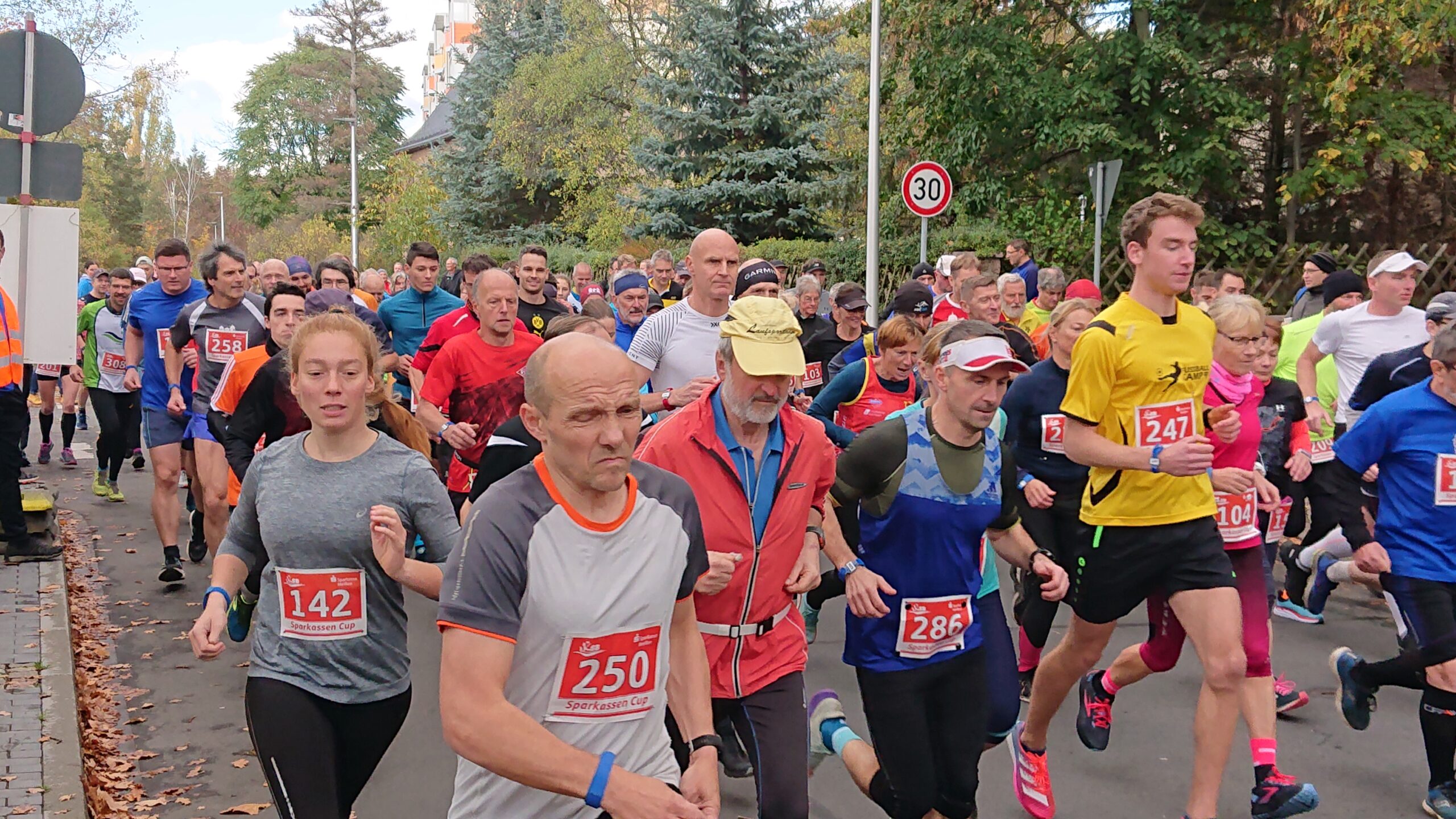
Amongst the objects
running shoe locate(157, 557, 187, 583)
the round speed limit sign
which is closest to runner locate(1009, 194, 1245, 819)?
running shoe locate(157, 557, 187, 583)

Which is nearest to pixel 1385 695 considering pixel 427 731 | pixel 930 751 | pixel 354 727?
pixel 930 751

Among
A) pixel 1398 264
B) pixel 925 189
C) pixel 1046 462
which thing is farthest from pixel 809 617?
pixel 925 189

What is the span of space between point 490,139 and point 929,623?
44471 millimetres

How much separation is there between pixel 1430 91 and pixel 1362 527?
1690cm

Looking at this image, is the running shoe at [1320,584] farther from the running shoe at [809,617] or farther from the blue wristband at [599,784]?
the blue wristband at [599,784]

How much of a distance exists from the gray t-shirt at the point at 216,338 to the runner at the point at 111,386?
14.4 ft

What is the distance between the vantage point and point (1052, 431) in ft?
21.9

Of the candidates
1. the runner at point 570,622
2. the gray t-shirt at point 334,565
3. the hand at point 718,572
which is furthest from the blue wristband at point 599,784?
the gray t-shirt at point 334,565

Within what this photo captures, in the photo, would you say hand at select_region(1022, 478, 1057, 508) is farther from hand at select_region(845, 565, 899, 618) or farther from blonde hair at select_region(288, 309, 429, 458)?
blonde hair at select_region(288, 309, 429, 458)

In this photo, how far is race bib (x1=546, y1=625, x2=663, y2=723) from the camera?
272 centimetres

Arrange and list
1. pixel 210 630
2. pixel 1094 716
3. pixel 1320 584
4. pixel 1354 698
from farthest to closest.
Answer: pixel 1320 584
pixel 1354 698
pixel 1094 716
pixel 210 630

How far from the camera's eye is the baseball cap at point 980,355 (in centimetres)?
429

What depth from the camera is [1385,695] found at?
286 inches

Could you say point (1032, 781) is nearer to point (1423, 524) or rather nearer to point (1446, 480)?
point (1423, 524)
